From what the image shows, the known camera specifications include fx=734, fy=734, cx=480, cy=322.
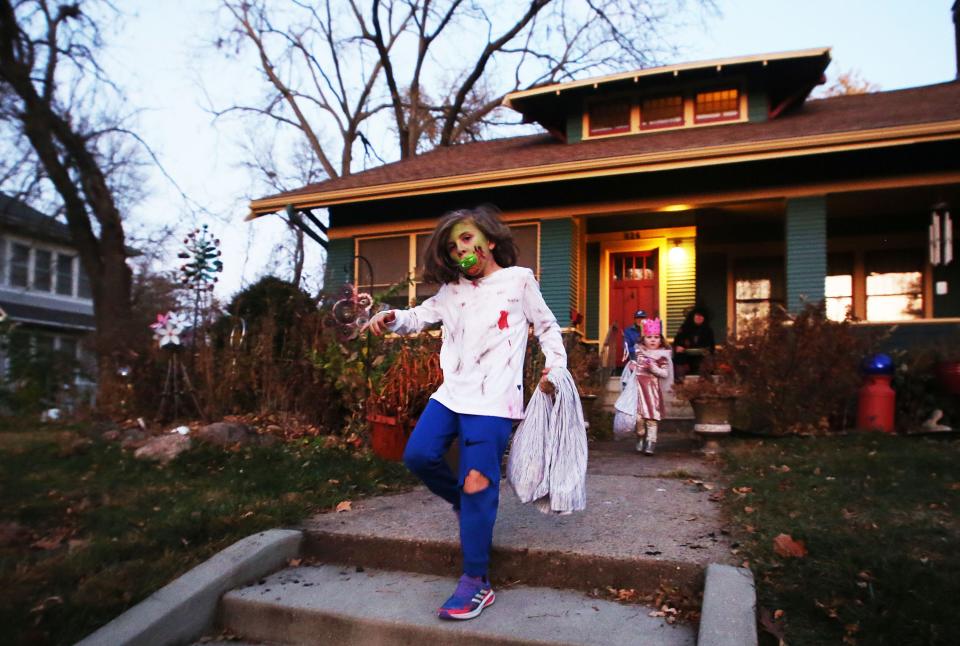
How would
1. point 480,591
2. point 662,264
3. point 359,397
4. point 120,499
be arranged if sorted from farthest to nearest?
point 662,264, point 359,397, point 120,499, point 480,591

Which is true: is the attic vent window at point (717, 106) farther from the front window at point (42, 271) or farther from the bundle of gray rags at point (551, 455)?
the front window at point (42, 271)

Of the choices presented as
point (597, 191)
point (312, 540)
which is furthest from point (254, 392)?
point (597, 191)

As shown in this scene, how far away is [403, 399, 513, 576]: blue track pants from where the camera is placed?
306 centimetres

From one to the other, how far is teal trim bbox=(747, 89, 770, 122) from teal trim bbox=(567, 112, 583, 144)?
2.93m

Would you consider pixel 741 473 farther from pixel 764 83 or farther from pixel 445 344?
pixel 764 83

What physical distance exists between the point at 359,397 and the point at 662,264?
7.73 metres

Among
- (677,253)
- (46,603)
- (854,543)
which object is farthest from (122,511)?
(677,253)

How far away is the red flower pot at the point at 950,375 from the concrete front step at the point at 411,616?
5.67 meters

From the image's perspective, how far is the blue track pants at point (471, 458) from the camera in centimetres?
306

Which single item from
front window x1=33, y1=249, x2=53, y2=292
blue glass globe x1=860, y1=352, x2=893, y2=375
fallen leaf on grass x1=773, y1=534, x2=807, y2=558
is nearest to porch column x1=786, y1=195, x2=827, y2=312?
blue glass globe x1=860, y1=352, x2=893, y2=375

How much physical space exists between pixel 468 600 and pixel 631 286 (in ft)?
34.8

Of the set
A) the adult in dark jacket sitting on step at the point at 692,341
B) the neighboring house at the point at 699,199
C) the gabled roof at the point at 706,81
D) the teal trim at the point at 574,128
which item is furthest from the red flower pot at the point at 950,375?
the teal trim at the point at 574,128

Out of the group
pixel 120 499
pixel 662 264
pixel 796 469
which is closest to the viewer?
pixel 120 499

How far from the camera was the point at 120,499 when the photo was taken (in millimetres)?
4664
